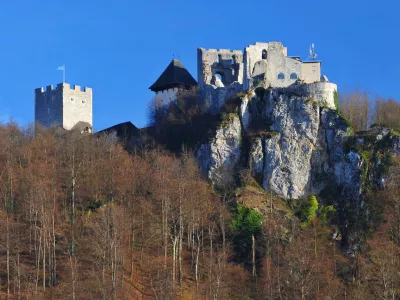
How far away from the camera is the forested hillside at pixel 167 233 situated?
46.2 metres

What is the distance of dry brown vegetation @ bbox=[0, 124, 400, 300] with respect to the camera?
151ft

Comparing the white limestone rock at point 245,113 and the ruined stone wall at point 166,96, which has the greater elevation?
the ruined stone wall at point 166,96

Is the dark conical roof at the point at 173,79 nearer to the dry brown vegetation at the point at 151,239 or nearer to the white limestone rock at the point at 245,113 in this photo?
the white limestone rock at the point at 245,113

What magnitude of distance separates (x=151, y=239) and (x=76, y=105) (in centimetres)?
3347

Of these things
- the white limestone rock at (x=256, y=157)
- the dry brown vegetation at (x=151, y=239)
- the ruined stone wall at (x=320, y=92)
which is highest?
the ruined stone wall at (x=320, y=92)

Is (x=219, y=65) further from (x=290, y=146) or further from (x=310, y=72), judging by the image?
(x=290, y=146)

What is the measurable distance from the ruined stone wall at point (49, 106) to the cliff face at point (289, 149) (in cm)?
2370

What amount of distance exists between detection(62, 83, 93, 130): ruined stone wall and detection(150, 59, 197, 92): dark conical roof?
31.7 feet

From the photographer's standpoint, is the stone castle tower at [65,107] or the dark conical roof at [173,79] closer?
the dark conical roof at [173,79]

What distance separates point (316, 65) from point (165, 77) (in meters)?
17.3

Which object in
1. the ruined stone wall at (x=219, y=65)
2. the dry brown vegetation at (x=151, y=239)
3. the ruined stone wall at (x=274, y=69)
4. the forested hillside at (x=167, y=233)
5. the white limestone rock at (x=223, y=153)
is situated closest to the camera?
the dry brown vegetation at (x=151, y=239)

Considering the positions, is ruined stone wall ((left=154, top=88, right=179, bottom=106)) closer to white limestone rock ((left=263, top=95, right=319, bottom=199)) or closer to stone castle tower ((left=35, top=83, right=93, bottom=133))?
stone castle tower ((left=35, top=83, right=93, bottom=133))

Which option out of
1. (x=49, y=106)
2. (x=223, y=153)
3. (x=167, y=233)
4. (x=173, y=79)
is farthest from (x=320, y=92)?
(x=49, y=106)

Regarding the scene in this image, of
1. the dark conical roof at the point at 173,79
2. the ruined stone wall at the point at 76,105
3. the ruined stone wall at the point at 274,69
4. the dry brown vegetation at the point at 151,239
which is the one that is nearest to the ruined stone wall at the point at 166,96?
the dark conical roof at the point at 173,79
